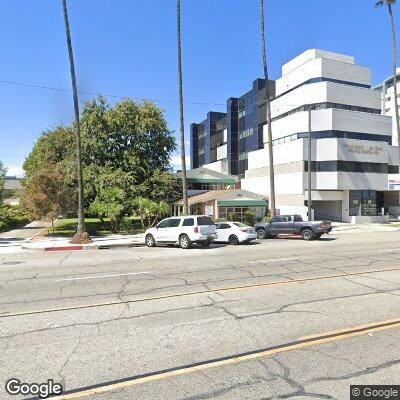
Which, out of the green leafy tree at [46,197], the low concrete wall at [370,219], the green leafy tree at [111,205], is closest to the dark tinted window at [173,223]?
the green leafy tree at [111,205]

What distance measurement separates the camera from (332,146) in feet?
135

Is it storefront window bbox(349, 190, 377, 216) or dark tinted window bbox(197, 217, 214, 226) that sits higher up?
storefront window bbox(349, 190, 377, 216)

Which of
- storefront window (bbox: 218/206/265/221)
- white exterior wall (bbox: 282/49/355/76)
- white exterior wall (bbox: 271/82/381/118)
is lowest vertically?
storefront window (bbox: 218/206/265/221)

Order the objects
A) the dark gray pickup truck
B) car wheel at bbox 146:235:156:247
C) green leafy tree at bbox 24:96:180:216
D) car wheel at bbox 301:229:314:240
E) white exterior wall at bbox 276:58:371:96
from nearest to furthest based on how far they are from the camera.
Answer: car wheel at bbox 146:235:156:247, the dark gray pickup truck, car wheel at bbox 301:229:314:240, green leafy tree at bbox 24:96:180:216, white exterior wall at bbox 276:58:371:96

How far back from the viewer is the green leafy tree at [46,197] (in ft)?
91.1

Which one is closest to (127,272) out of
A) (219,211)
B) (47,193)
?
(47,193)

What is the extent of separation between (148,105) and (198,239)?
2159cm

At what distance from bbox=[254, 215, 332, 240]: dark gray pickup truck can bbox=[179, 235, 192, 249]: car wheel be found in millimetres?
7756

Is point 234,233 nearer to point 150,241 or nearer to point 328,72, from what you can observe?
point 150,241

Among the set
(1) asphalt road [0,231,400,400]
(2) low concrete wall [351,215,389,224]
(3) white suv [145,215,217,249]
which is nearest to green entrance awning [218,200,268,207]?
(2) low concrete wall [351,215,389,224]

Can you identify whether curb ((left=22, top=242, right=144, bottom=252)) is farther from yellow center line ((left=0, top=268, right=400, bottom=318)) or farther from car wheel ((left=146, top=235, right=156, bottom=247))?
yellow center line ((left=0, top=268, right=400, bottom=318))

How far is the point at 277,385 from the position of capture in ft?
15.6

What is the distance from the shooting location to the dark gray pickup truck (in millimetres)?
24578

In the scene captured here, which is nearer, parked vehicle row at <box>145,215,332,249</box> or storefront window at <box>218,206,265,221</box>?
parked vehicle row at <box>145,215,332,249</box>
